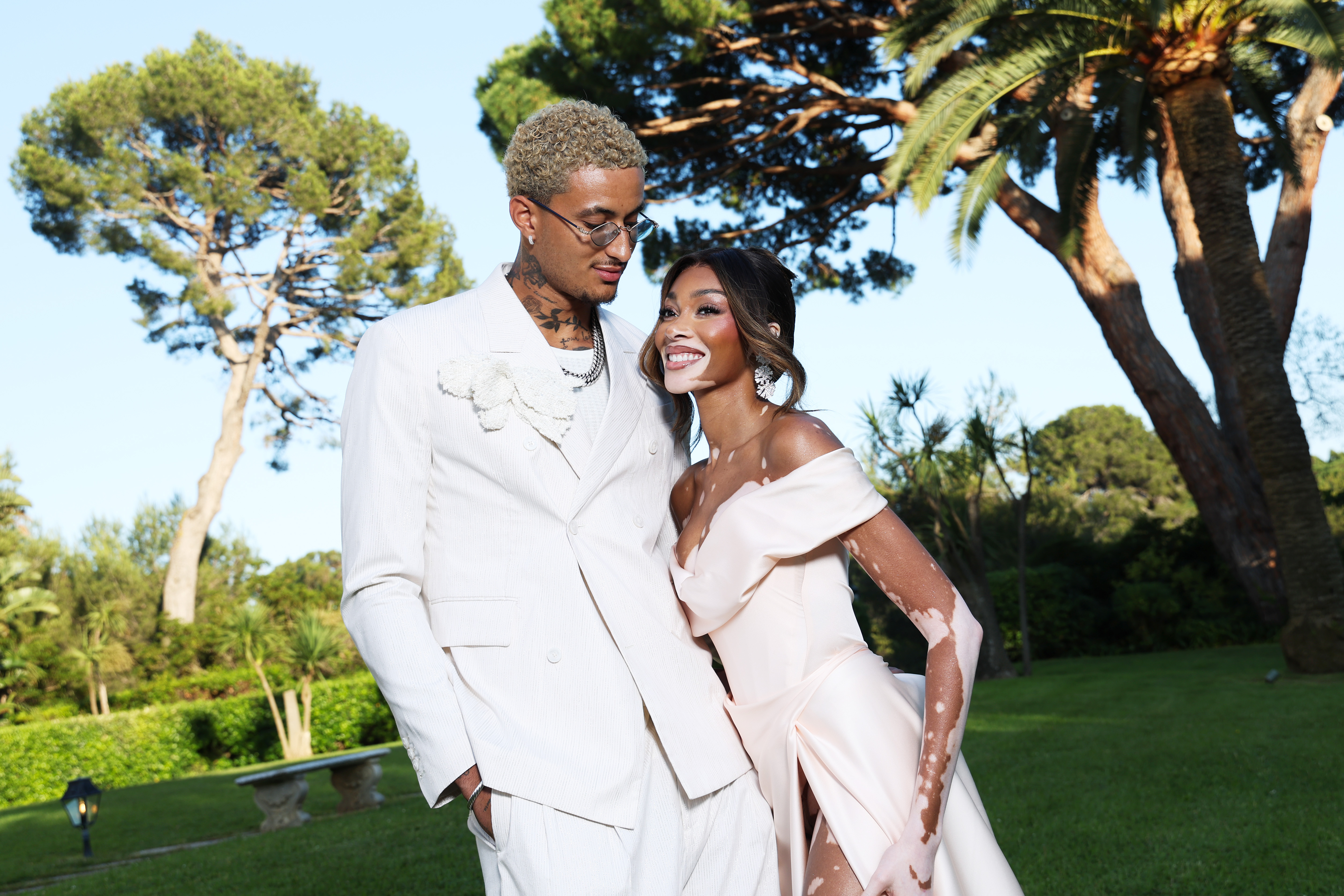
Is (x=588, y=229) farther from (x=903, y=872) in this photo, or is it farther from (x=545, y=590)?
(x=903, y=872)

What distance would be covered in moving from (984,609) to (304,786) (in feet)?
37.9

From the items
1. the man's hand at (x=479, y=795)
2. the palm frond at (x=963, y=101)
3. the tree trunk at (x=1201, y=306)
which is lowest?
the man's hand at (x=479, y=795)

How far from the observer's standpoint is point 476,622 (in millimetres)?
1889

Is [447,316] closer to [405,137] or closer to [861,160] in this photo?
[861,160]

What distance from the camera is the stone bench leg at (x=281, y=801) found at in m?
10.9

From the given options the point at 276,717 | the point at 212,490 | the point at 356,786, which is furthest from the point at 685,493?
the point at 212,490

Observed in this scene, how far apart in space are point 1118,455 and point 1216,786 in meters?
44.9

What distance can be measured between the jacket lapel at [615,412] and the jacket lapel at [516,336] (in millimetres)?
44

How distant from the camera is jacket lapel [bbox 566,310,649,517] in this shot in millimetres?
2021

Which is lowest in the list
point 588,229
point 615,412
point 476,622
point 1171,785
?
point 1171,785

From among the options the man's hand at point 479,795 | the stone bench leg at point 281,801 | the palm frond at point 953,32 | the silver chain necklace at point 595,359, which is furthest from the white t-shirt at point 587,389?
the palm frond at point 953,32

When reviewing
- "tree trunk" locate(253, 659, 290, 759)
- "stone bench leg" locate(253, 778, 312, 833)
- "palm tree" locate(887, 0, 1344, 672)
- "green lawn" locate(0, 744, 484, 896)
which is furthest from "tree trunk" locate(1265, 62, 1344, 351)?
"tree trunk" locate(253, 659, 290, 759)

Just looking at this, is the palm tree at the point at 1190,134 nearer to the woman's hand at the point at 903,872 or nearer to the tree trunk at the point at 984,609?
the tree trunk at the point at 984,609

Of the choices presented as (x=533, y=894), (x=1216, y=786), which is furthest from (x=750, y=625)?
(x=1216, y=786)
